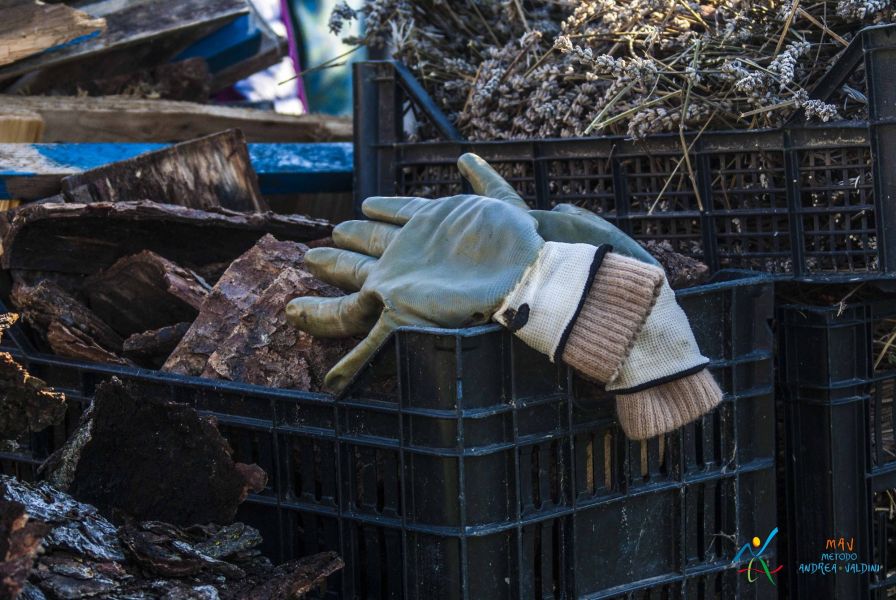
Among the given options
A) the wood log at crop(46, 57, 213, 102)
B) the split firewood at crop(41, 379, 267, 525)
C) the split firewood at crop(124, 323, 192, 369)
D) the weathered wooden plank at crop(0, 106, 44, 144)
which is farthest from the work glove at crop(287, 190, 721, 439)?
the wood log at crop(46, 57, 213, 102)

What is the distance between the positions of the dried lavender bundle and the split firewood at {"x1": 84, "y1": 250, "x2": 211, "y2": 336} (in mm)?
956

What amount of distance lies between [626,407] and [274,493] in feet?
2.25

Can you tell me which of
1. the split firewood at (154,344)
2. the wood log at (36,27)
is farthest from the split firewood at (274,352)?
the wood log at (36,27)

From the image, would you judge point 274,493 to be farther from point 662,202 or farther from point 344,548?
point 662,202

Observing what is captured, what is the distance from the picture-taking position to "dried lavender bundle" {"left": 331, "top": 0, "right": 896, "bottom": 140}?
8.62 ft

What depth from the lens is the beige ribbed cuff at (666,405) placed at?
1.92 meters

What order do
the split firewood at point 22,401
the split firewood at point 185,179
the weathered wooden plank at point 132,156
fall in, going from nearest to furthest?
the split firewood at point 22,401 → the split firewood at point 185,179 → the weathered wooden plank at point 132,156

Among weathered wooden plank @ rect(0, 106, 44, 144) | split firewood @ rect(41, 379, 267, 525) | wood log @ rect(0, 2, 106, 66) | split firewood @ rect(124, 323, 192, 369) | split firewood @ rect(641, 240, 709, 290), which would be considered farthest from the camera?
wood log @ rect(0, 2, 106, 66)

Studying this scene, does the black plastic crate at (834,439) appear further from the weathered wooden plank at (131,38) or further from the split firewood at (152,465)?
the weathered wooden plank at (131,38)

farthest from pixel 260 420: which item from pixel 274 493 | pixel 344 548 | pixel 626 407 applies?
pixel 626 407

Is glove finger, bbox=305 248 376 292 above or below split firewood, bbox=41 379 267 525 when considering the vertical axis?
above

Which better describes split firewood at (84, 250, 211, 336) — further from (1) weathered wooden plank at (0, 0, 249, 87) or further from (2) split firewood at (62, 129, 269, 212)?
(1) weathered wooden plank at (0, 0, 249, 87)

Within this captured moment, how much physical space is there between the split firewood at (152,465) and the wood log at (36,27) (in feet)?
6.60

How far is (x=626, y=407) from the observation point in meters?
1.93
